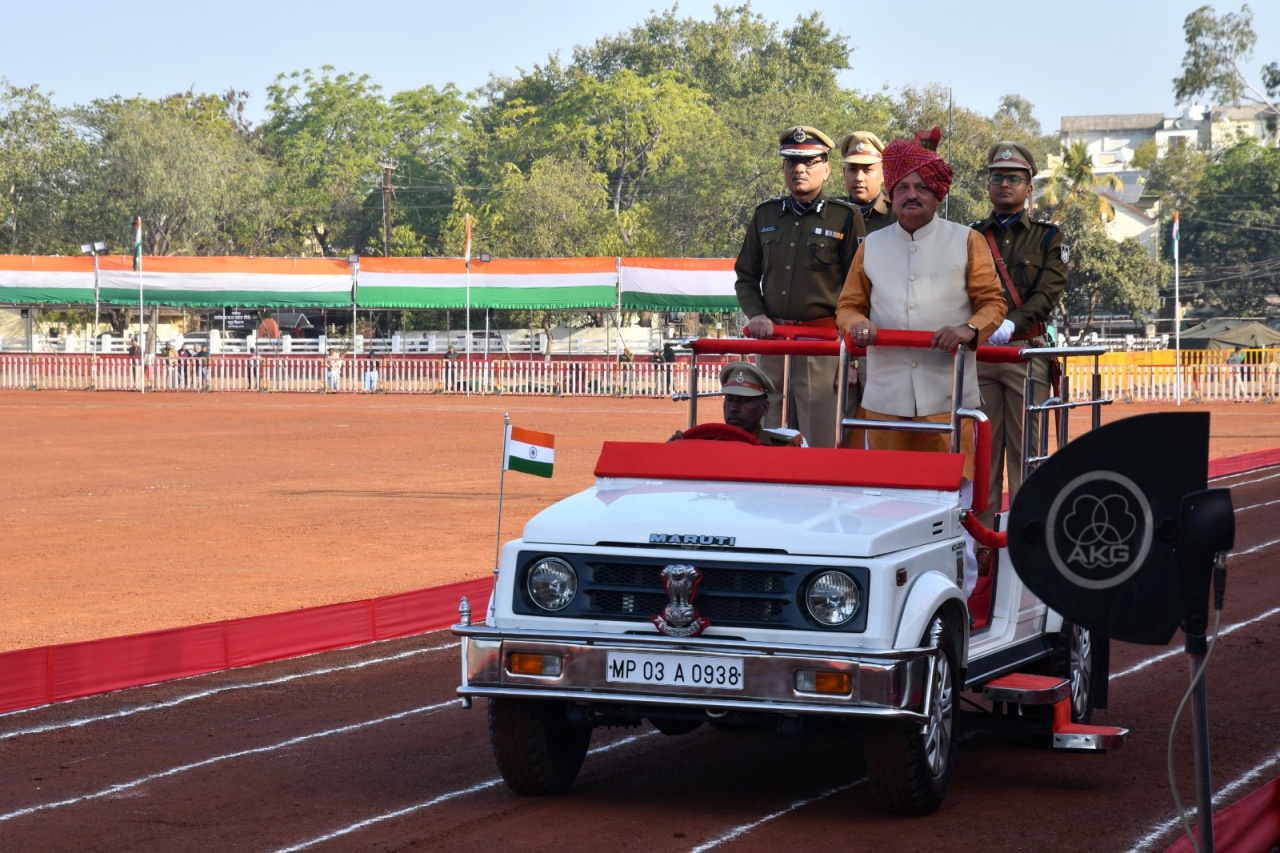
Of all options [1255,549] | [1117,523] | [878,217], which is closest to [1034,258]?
[878,217]

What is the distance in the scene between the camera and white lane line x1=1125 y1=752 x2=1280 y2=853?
5969mm

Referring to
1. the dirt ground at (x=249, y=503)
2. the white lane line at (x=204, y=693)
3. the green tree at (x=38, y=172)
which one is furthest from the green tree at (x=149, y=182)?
the white lane line at (x=204, y=693)

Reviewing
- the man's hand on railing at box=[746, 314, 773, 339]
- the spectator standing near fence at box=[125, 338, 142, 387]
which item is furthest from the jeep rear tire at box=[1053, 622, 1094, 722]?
the spectator standing near fence at box=[125, 338, 142, 387]

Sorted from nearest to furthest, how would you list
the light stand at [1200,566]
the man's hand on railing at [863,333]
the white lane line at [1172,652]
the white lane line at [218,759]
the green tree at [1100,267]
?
the light stand at [1200,566] → the white lane line at [218,759] → the man's hand on railing at [863,333] → the white lane line at [1172,652] → the green tree at [1100,267]

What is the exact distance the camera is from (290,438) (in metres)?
31.1

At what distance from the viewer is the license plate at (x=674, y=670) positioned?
19.3ft

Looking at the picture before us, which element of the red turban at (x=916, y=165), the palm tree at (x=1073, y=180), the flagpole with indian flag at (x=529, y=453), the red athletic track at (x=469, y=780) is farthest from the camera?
the palm tree at (x=1073, y=180)

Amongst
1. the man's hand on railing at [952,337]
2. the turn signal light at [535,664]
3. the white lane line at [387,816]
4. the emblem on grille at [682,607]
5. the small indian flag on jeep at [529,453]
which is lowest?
the white lane line at [387,816]

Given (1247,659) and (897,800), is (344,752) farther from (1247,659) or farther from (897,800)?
(1247,659)

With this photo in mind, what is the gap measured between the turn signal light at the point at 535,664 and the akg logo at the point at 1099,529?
2652 millimetres

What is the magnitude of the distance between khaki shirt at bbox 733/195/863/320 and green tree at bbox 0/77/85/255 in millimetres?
76956

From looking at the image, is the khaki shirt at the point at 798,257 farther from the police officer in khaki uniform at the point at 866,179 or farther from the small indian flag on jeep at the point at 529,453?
the small indian flag on jeep at the point at 529,453

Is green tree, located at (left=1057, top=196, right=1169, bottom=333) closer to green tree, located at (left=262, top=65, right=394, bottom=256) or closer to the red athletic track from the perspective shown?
green tree, located at (left=262, top=65, right=394, bottom=256)

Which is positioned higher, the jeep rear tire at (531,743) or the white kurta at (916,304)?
the white kurta at (916,304)
